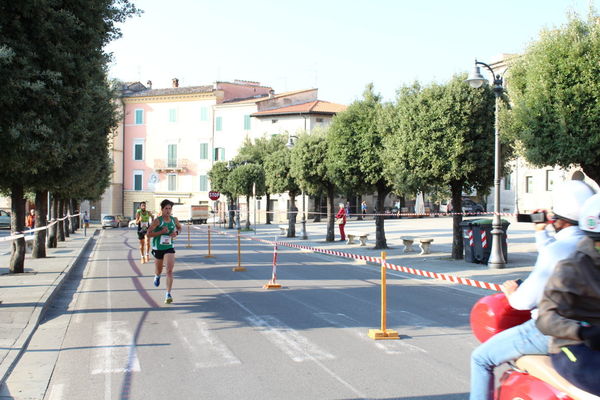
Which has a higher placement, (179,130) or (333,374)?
(179,130)

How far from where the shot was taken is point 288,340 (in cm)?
806

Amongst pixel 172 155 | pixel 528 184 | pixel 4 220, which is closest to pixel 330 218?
pixel 528 184

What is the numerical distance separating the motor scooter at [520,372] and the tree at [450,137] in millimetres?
14912

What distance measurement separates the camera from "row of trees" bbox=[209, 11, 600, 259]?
13.7 m

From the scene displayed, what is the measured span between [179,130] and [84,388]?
221ft

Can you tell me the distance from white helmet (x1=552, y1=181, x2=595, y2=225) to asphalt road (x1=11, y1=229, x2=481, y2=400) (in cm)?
267

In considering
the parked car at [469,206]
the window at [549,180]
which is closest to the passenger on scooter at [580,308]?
the window at [549,180]

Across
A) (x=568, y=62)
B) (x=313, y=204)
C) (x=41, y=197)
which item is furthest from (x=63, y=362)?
(x=313, y=204)

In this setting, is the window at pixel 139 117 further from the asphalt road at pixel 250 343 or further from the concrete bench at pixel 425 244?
the asphalt road at pixel 250 343

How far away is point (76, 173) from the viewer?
17141 millimetres

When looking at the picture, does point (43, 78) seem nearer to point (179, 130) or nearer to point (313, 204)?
point (313, 204)

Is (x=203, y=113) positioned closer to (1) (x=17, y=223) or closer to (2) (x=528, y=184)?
(2) (x=528, y=184)

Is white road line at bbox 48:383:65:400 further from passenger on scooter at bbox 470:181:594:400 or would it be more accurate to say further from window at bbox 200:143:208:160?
window at bbox 200:143:208:160

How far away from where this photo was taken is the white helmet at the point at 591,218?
336 cm
